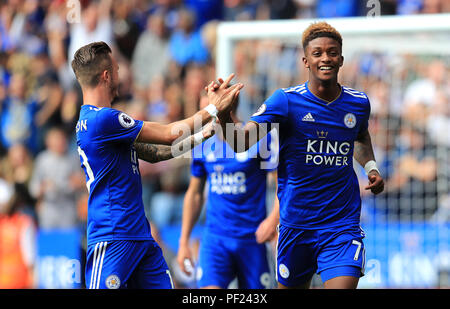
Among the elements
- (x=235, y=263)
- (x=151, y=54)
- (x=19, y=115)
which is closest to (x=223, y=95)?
(x=235, y=263)

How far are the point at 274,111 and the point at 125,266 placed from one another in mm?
1634

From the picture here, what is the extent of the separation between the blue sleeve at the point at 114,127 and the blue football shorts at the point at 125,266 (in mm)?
754

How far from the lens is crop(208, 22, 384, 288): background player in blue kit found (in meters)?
5.71

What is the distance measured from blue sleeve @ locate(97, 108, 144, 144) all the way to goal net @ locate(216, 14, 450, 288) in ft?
16.1

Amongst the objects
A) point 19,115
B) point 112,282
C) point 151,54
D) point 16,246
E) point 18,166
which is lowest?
point 16,246

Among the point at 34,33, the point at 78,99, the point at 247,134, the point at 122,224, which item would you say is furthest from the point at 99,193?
the point at 34,33

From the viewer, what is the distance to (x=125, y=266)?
5316mm

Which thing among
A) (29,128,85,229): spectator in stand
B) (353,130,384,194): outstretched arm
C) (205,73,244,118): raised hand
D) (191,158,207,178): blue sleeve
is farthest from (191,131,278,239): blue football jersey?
(29,128,85,229): spectator in stand

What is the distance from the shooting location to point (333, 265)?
5.64m

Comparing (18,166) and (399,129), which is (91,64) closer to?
(399,129)

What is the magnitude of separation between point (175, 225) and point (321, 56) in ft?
20.6

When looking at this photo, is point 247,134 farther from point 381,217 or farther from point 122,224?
point 381,217

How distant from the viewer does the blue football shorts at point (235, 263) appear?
24.4 ft

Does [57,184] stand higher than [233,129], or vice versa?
[233,129]
